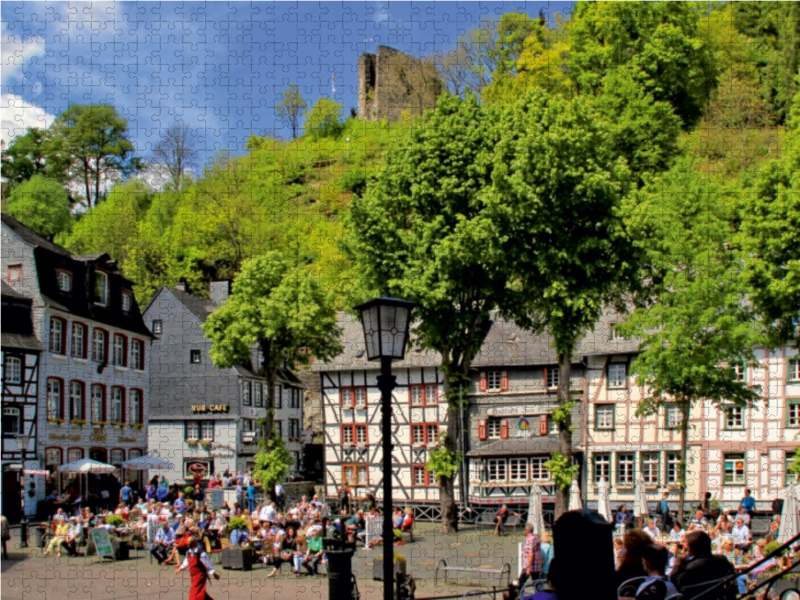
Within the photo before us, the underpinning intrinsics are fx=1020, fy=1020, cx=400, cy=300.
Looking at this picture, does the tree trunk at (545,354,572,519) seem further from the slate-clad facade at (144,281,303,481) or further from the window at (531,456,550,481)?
the slate-clad facade at (144,281,303,481)

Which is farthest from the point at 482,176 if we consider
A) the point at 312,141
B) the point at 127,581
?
the point at 312,141

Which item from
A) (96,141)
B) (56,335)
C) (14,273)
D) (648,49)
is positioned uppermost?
(648,49)

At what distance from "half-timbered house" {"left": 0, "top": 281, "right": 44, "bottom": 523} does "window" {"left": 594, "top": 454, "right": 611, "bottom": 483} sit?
68.0ft

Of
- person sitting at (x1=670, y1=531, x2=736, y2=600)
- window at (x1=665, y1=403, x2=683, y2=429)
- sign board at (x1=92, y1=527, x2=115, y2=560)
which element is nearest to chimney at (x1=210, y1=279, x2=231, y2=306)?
window at (x1=665, y1=403, x2=683, y2=429)

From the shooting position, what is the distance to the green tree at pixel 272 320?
41.1m

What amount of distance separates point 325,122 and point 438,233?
269ft

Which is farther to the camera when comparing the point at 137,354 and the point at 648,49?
the point at 648,49

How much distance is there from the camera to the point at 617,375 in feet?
133

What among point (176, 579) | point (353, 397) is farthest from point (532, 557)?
point (353, 397)

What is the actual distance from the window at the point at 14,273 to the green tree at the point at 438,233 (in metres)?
12.5

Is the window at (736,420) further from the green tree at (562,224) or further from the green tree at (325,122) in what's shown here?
the green tree at (325,122)

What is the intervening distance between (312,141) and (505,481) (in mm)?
67153

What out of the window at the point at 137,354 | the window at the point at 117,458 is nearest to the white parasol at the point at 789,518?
the window at the point at 117,458

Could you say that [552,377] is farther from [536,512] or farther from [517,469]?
[536,512]
